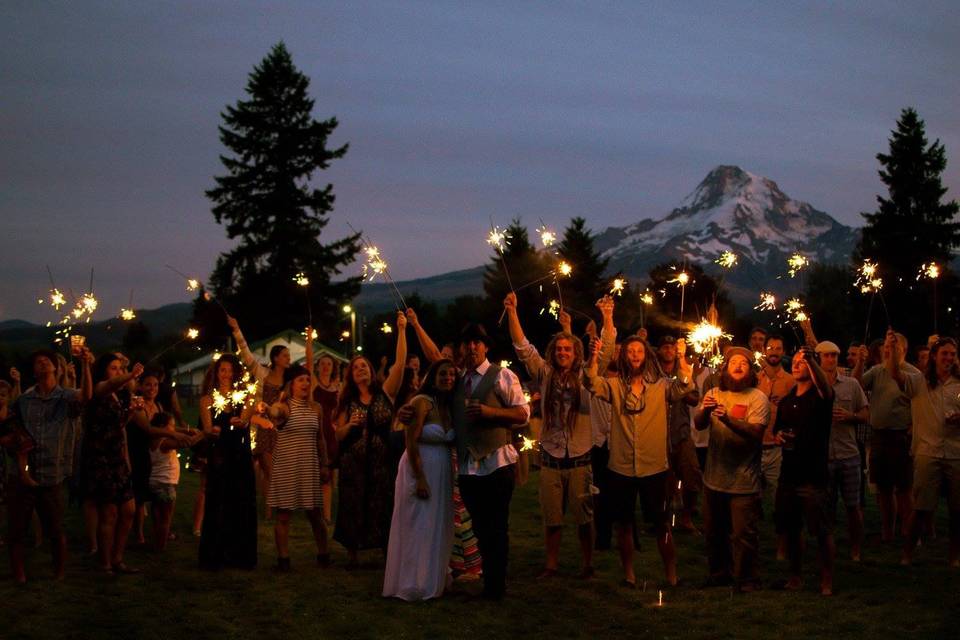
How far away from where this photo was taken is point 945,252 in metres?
64.8

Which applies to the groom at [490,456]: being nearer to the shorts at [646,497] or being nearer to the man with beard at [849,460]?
the shorts at [646,497]

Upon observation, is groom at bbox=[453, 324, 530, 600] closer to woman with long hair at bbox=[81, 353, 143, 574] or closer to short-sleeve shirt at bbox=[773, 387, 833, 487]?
short-sleeve shirt at bbox=[773, 387, 833, 487]

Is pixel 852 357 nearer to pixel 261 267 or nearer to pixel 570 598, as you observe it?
pixel 570 598

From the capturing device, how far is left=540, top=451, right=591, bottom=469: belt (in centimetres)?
1080

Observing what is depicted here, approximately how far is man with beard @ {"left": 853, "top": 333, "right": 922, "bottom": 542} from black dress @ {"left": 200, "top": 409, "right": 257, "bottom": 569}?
6769mm

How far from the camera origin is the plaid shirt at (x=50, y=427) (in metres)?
10.5

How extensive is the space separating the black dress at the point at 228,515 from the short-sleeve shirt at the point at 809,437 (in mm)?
5152

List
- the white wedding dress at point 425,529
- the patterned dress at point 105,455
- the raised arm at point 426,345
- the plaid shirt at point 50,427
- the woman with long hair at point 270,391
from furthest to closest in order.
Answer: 1. the woman with long hair at point 270,391
2. the patterned dress at point 105,455
3. the raised arm at point 426,345
4. the plaid shirt at point 50,427
5. the white wedding dress at point 425,529

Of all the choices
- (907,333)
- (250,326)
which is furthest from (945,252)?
(250,326)

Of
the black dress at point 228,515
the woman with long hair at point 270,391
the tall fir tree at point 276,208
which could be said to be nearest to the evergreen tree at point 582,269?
the tall fir tree at point 276,208

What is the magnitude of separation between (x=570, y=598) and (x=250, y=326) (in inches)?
2222

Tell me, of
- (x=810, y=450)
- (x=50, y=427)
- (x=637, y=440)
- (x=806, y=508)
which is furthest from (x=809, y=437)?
(x=50, y=427)

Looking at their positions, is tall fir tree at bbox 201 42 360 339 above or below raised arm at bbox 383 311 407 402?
above

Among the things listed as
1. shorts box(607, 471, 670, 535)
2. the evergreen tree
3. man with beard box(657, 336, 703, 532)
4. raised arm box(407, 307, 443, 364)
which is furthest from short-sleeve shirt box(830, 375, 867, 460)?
the evergreen tree
